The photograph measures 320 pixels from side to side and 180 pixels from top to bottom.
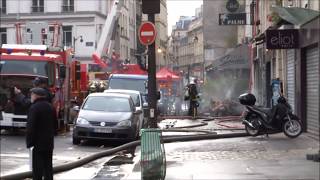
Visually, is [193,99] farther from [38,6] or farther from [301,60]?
[38,6]

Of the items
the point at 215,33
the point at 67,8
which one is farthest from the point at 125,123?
the point at 67,8

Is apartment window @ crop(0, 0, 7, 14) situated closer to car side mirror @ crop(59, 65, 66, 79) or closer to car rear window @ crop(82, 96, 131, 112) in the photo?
car side mirror @ crop(59, 65, 66, 79)

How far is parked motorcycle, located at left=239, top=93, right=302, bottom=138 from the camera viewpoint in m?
18.3

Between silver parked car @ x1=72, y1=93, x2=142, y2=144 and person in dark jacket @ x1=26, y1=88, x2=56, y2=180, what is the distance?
8.18 metres

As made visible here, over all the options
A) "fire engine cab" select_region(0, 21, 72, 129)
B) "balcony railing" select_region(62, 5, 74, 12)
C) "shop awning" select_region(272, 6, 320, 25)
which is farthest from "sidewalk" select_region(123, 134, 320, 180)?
"balcony railing" select_region(62, 5, 74, 12)

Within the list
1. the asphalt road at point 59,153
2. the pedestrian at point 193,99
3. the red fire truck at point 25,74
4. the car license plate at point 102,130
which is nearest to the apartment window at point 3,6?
the pedestrian at point 193,99

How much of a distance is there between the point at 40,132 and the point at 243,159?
558 centimetres

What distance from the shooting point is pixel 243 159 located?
1428cm

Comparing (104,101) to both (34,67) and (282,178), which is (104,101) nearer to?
(34,67)

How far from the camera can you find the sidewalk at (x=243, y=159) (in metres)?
11.9

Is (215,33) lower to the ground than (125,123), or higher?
higher

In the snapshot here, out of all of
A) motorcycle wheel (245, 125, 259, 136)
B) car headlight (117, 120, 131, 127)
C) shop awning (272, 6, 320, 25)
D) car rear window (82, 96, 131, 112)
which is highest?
shop awning (272, 6, 320, 25)

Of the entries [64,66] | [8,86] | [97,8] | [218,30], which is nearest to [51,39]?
[64,66]

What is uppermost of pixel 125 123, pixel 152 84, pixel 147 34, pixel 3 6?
pixel 3 6
